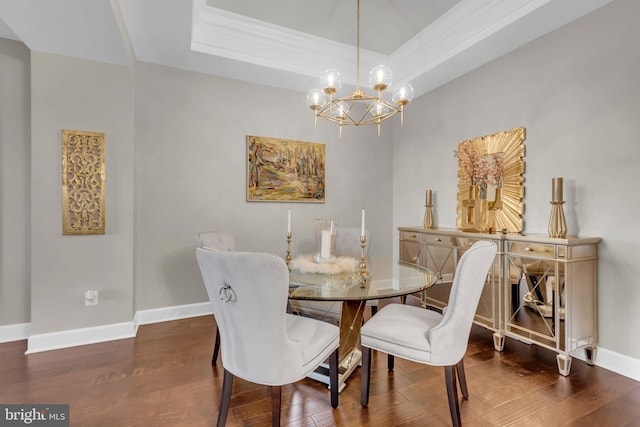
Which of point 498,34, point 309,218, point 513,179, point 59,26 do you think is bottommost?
point 309,218

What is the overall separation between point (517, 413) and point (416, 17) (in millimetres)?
3273

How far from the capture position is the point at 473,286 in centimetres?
155

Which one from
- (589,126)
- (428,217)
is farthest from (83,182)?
(589,126)

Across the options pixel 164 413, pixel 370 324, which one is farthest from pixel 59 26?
pixel 370 324

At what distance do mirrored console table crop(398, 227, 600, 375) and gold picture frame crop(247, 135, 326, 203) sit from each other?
184cm

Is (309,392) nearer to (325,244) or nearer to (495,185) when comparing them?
(325,244)

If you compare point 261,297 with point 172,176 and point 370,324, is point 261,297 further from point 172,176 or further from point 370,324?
point 172,176

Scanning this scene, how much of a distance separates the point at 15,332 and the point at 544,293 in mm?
4363

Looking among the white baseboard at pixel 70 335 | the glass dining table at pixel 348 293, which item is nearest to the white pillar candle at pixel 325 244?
the glass dining table at pixel 348 293

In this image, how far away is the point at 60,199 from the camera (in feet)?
8.35

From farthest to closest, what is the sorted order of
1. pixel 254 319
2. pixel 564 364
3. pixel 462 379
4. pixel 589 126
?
pixel 589 126
pixel 564 364
pixel 462 379
pixel 254 319

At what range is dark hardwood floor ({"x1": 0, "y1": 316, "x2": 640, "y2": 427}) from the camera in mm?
1673

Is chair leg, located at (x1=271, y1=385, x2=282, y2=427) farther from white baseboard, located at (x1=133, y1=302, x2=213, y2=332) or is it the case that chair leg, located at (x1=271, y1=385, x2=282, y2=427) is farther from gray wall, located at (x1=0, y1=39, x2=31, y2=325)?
gray wall, located at (x1=0, y1=39, x2=31, y2=325)

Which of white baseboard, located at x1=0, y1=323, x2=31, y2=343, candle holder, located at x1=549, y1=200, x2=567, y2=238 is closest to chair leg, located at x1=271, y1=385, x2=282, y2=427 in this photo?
candle holder, located at x1=549, y1=200, x2=567, y2=238
